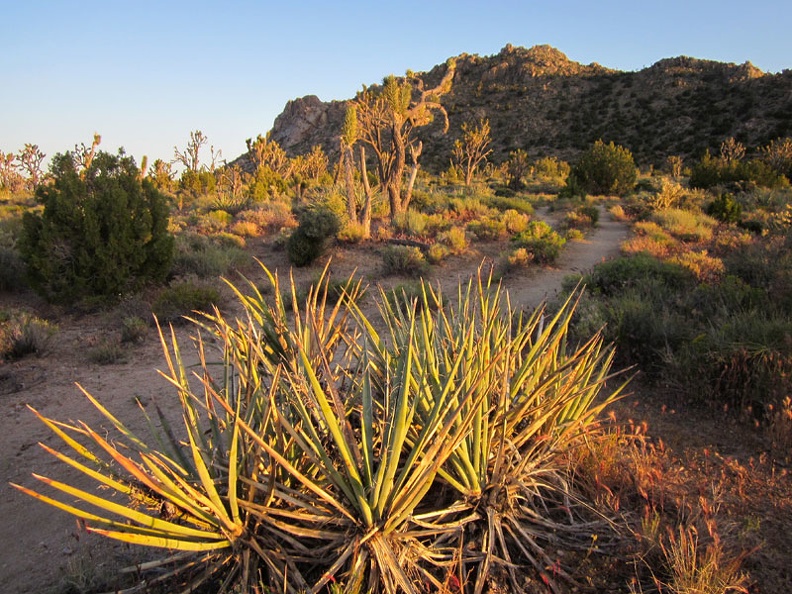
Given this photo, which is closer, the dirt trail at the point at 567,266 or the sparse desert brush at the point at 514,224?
the dirt trail at the point at 567,266

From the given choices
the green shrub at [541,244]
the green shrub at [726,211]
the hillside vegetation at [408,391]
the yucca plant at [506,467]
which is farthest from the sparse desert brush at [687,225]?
the yucca plant at [506,467]

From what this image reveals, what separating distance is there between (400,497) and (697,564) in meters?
1.38

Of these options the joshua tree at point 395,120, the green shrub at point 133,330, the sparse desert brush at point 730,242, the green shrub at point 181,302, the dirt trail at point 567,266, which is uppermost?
the joshua tree at point 395,120

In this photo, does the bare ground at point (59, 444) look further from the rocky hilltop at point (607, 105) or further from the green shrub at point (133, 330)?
the rocky hilltop at point (607, 105)

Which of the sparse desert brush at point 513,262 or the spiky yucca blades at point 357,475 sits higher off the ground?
the spiky yucca blades at point 357,475

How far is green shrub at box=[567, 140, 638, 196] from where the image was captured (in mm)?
24125

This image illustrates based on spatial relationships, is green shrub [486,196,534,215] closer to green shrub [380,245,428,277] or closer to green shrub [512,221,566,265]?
green shrub [512,221,566,265]

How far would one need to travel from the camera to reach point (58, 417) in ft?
15.3

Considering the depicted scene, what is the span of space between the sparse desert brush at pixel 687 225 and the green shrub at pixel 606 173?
948 cm

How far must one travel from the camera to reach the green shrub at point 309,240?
10875mm

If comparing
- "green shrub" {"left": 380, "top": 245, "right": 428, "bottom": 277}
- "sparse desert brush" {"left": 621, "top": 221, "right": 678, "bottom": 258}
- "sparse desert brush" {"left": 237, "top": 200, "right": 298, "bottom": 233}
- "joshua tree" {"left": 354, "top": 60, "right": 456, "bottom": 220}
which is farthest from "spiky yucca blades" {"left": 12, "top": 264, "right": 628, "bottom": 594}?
"joshua tree" {"left": 354, "top": 60, "right": 456, "bottom": 220}

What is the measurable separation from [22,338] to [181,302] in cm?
186

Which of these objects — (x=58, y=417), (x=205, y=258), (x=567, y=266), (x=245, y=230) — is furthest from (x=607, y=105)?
(x=58, y=417)

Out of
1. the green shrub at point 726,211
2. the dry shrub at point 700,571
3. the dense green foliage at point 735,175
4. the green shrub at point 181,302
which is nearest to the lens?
the dry shrub at point 700,571
